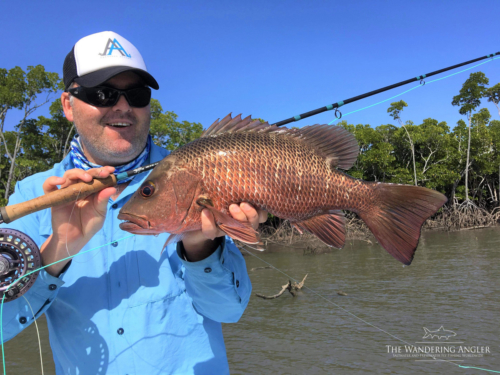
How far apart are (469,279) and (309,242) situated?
8.77 meters

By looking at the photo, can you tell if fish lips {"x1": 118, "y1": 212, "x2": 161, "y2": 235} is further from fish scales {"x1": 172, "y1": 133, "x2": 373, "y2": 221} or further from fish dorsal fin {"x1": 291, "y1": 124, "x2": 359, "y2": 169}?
fish dorsal fin {"x1": 291, "y1": 124, "x2": 359, "y2": 169}

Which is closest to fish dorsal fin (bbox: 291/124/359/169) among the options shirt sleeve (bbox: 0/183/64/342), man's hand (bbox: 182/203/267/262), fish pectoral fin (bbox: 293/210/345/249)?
fish pectoral fin (bbox: 293/210/345/249)

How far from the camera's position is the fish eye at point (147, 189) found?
1767 millimetres

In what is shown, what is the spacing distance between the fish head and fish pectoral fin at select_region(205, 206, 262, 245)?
156 mm

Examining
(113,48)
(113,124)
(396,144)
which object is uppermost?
(396,144)

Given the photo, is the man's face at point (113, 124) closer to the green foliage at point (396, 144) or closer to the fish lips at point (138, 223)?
the fish lips at point (138, 223)

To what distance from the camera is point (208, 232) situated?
1.68 metres

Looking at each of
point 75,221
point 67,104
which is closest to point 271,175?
point 75,221

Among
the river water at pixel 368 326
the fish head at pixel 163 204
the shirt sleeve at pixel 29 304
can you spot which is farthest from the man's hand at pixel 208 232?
the river water at pixel 368 326

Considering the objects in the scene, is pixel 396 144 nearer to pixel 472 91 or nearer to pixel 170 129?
pixel 472 91

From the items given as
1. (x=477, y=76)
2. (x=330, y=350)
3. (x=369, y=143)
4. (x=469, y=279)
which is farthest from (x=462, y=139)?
→ (x=330, y=350)

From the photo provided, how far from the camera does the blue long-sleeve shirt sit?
1.94 metres

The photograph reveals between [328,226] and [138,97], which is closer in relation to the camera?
[328,226]

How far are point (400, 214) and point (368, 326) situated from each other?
7.10 meters
